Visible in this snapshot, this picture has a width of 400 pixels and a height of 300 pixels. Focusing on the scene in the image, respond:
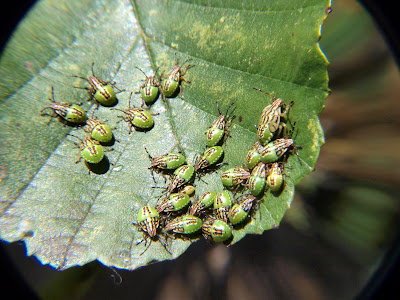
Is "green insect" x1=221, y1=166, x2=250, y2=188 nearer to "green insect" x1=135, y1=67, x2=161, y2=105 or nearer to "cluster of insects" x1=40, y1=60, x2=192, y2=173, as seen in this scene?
"cluster of insects" x1=40, y1=60, x2=192, y2=173

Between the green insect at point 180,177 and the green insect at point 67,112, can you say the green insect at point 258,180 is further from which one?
the green insect at point 67,112

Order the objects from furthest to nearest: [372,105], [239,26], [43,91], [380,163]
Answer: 1. [380,163]
2. [372,105]
3. [43,91]
4. [239,26]

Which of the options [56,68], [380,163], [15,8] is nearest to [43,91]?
[56,68]

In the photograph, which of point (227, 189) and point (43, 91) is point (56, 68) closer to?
point (43, 91)

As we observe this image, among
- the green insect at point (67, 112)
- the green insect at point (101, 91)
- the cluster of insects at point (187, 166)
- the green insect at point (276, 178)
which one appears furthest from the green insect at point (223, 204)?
the green insect at point (67, 112)

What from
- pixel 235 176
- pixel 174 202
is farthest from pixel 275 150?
pixel 174 202

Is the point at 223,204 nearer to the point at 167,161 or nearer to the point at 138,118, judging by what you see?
the point at 167,161
